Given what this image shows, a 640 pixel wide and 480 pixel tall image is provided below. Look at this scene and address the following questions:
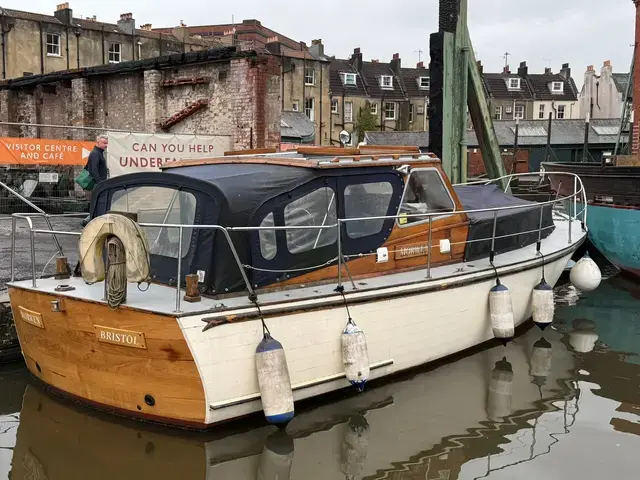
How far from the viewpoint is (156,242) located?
621 centimetres

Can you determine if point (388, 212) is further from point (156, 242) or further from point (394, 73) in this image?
point (394, 73)

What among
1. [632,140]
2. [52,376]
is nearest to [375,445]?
[52,376]

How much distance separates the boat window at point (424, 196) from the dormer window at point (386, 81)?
4716cm

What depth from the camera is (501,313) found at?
7.29 metres

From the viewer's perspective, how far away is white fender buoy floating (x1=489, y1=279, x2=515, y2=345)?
7.30 m

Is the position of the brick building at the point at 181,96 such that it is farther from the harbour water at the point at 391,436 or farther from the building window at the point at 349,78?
the building window at the point at 349,78

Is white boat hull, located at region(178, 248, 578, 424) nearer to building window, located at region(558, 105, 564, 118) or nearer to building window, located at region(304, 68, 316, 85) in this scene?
building window, located at region(304, 68, 316, 85)

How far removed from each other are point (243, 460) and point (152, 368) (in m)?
1.02

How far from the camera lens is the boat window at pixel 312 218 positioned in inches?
236

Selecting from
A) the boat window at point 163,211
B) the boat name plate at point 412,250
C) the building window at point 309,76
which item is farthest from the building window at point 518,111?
the boat window at point 163,211

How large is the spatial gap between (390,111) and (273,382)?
4880 centimetres

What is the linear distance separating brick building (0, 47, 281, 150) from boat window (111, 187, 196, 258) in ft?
19.8

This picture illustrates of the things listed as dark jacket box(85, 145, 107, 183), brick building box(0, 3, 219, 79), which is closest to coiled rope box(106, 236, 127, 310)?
dark jacket box(85, 145, 107, 183)

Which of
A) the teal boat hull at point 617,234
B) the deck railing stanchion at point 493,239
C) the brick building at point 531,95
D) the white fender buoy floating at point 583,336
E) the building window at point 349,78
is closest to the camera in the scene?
the deck railing stanchion at point 493,239
